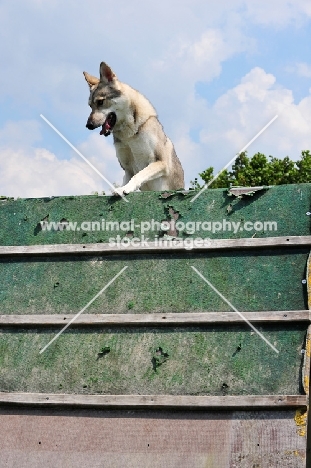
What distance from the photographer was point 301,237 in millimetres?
6949

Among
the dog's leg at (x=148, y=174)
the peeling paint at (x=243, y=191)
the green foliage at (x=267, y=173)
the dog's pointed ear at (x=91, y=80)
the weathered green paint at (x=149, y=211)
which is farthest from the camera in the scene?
the green foliage at (x=267, y=173)

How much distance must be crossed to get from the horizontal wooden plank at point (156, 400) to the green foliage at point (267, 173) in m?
21.8

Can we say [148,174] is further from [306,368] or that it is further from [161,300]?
[306,368]

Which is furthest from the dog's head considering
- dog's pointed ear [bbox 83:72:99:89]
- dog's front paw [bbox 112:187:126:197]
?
dog's front paw [bbox 112:187:126:197]

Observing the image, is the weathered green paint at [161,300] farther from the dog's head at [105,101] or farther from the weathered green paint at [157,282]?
the dog's head at [105,101]

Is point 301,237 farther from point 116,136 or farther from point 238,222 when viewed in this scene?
point 116,136

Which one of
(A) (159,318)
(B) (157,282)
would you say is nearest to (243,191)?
(B) (157,282)

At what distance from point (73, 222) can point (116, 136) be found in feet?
7.44

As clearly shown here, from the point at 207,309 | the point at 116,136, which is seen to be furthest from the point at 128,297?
the point at 116,136

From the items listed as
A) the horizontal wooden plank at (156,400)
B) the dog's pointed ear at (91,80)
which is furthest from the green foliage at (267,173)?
the horizontal wooden plank at (156,400)

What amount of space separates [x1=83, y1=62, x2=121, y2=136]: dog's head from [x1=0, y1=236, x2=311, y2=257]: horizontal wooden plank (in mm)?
2325

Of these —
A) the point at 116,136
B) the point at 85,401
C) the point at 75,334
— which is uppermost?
the point at 116,136

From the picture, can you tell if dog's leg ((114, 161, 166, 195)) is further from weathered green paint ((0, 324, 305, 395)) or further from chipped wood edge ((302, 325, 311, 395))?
chipped wood edge ((302, 325, 311, 395))

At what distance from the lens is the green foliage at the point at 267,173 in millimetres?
28777
